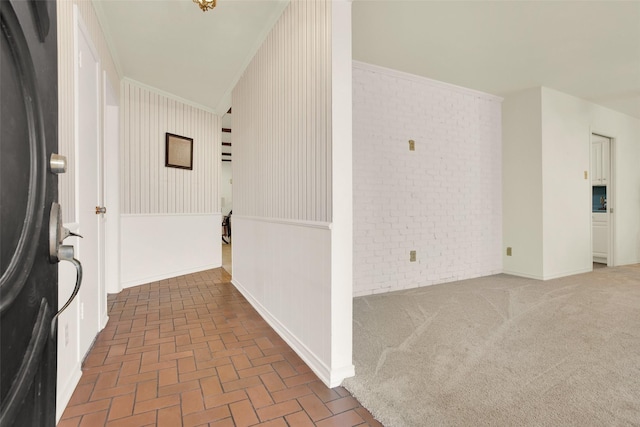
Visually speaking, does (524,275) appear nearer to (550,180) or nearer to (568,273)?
(568,273)

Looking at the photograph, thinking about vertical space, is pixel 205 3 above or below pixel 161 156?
above

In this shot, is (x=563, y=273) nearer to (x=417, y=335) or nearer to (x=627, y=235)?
(x=627, y=235)

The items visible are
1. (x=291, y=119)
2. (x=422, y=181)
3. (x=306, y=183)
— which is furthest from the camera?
(x=422, y=181)

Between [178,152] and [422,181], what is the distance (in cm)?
317

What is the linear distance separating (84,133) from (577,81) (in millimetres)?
4883

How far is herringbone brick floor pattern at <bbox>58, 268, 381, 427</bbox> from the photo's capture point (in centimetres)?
144

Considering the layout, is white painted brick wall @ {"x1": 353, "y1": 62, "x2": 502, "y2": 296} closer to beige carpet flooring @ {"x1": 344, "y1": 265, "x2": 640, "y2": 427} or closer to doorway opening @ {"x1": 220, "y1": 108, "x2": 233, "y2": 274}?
Answer: beige carpet flooring @ {"x1": 344, "y1": 265, "x2": 640, "y2": 427}

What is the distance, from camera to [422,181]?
373 centimetres

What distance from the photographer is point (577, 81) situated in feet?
12.5

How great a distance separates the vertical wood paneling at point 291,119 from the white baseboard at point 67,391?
144 cm

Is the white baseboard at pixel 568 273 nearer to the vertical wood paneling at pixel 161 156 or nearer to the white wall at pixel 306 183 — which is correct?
the white wall at pixel 306 183

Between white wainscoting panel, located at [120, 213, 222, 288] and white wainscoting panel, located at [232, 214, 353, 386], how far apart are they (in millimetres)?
1653

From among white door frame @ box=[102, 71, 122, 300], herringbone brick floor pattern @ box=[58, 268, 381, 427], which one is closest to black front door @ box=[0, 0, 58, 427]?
herringbone brick floor pattern @ box=[58, 268, 381, 427]

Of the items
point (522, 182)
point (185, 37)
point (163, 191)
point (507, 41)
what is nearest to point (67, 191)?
point (185, 37)
